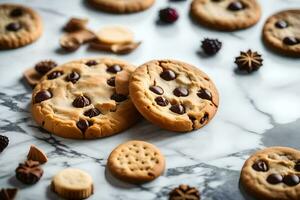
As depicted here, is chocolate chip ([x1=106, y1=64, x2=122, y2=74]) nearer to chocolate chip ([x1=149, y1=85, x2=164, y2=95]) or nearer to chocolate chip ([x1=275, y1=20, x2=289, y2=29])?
chocolate chip ([x1=149, y1=85, x2=164, y2=95])

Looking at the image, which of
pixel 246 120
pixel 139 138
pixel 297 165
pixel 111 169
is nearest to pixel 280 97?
pixel 246 120

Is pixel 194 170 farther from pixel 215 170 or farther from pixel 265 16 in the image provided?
pixel 265 16

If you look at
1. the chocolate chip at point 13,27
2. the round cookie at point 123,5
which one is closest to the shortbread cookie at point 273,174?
the round cookie at point 123,5

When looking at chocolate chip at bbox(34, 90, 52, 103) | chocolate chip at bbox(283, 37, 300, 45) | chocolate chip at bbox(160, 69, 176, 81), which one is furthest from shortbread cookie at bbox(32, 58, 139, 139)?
chocolate chip at bbox(283, 37, 300, 45)

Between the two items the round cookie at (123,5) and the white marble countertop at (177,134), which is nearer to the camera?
the white marble countertop at (177,134)

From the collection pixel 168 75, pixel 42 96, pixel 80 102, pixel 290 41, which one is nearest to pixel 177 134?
pixel 168 75

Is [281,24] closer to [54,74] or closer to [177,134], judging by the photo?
[177,134]

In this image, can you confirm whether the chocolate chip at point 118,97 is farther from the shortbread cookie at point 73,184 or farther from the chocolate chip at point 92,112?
the shortbread cookie at point 73,184
